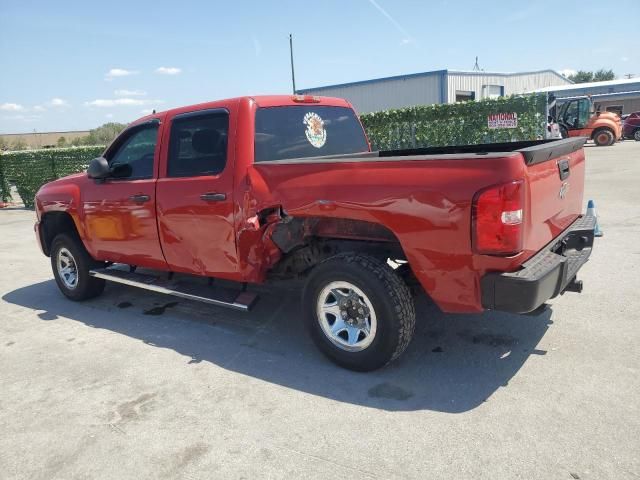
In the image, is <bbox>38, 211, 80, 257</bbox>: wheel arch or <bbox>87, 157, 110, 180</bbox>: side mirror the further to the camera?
<bbox>38, 211, 80, 257</bbox>: wheel arch

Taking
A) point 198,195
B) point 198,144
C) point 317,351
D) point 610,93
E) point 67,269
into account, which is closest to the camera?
point 317,351

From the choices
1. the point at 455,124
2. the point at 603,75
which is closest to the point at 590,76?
the point at 603,75

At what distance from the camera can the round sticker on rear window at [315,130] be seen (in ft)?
15.0

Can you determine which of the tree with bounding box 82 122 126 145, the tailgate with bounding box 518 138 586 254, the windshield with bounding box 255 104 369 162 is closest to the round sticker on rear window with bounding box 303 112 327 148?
the windshield with bounding box 255 104 369 162

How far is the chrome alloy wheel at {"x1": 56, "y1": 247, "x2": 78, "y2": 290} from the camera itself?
18.9ft

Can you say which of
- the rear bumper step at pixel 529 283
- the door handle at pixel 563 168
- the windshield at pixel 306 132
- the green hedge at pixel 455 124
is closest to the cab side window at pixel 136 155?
the windshield at pixel 306 132

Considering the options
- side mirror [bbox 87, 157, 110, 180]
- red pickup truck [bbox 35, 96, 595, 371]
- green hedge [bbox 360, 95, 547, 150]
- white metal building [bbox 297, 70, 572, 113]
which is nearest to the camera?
red pickup truck [bbox 35, 96, 595, 371]

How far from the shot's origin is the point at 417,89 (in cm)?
2806

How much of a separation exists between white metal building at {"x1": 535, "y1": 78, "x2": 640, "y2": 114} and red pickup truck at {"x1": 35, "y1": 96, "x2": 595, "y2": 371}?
41.1 metres

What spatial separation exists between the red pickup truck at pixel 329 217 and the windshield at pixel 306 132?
15 millimetres

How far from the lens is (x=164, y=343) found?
4.40 metres

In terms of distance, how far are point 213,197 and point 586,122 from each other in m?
25.2

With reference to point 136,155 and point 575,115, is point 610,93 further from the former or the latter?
point 136,155

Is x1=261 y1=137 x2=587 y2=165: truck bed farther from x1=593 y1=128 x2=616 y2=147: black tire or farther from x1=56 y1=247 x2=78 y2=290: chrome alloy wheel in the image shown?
x1=593 y1=128 x2=616 y2=147: black tire
